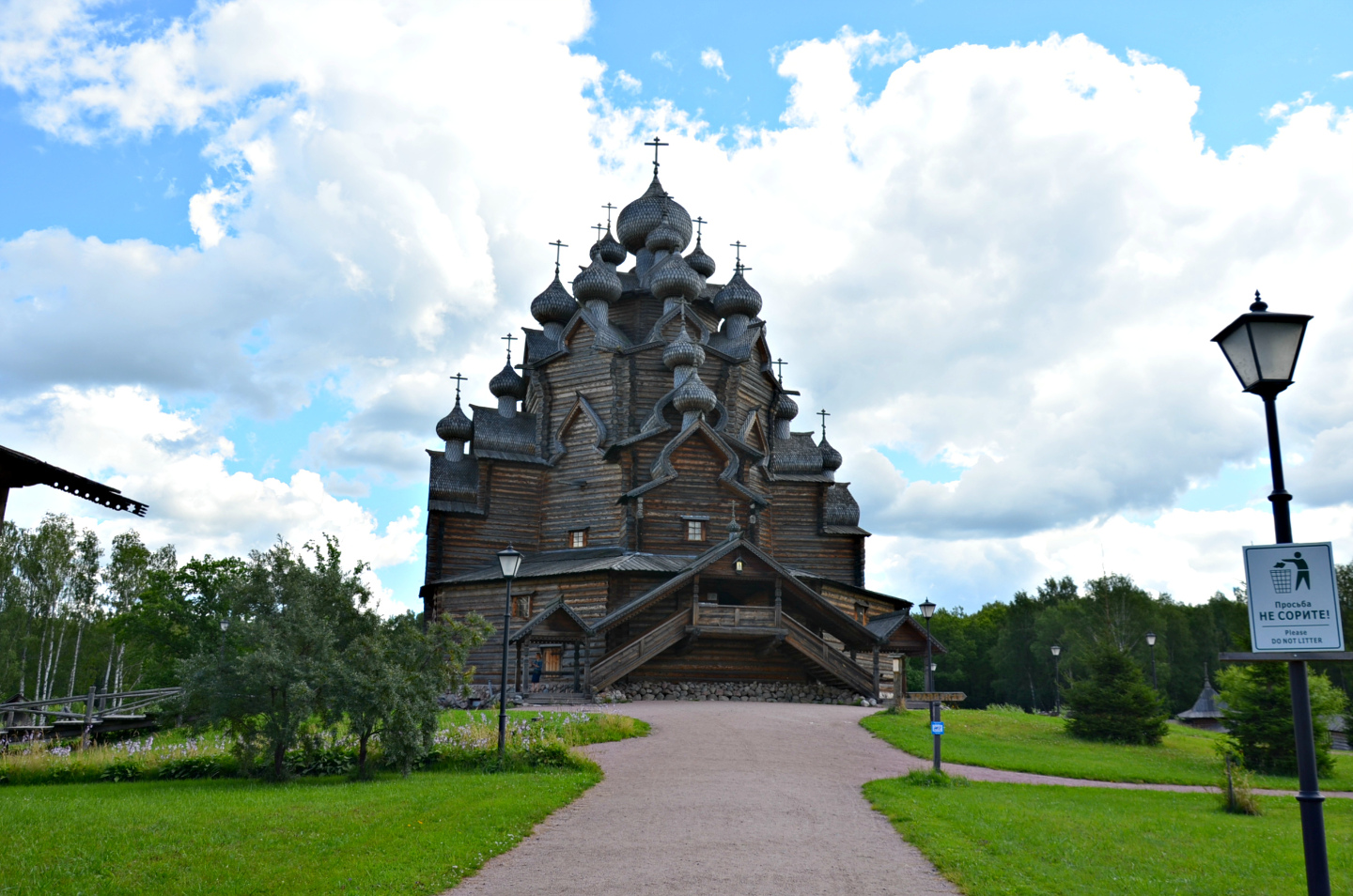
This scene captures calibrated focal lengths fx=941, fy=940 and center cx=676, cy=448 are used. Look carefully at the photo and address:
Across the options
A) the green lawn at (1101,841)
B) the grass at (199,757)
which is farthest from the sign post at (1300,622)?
the grass at (199,757)

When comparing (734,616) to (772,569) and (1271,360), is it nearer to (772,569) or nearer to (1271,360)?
(772,569)

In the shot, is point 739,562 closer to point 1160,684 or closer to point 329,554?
point 329,554

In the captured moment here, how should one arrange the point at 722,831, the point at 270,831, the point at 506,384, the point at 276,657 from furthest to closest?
the point at 506,384, the point at 276,657, the point at 722,831, the point at 270,831

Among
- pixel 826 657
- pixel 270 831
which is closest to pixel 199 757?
pixel 270 831

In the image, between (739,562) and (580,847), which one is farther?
(739,562)

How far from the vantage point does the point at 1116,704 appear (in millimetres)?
22156

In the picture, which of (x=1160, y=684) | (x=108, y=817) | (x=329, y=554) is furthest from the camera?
(x=1160, y=684)

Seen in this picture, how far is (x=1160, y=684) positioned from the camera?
61.5 meters

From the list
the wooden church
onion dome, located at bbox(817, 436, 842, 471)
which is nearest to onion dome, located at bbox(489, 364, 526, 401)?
the wooden church

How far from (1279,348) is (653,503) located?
28.6 metres

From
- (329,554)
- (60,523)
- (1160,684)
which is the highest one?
(60,523)

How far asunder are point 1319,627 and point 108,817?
11.5m

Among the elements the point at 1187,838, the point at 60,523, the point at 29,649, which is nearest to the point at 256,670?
the point at 1187,838

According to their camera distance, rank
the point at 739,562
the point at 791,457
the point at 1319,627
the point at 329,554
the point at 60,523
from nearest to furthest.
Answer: the point at 1319,627 → the point at 329,554 → the point at 739,562 → the point at 791,457 → the point at 60,523
